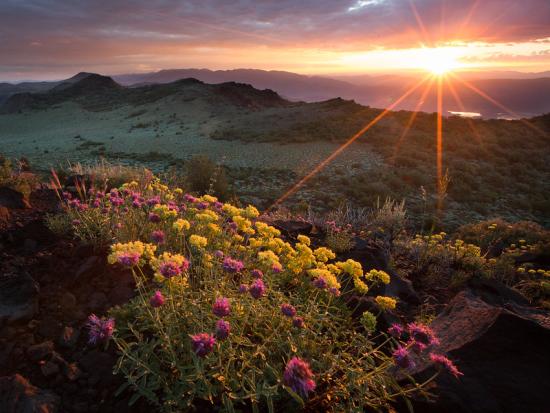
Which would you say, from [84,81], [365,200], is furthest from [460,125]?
[84,81]

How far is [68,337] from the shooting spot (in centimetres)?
281

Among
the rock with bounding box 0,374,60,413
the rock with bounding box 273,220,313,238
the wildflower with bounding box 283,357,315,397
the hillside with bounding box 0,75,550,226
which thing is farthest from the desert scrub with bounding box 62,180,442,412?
the hillside with bounding box 0,75,550,226

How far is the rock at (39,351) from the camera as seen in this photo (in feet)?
8.62

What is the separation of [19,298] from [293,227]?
392 centimetres

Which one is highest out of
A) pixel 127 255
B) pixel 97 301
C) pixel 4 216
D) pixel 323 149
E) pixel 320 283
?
pixel 127 255

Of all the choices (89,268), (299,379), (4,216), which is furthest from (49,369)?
(4,216)

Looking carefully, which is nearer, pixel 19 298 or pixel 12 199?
pixel 19 298

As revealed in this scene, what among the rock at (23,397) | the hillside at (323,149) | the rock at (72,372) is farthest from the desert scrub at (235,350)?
the hillside at (323,149)

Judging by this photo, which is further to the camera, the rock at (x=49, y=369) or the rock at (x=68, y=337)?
the rock at (x=68, y=337)

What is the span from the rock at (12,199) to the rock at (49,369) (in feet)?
11.8

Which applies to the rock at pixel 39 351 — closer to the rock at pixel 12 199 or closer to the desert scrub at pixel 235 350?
the desert scrub at pixel 235 350

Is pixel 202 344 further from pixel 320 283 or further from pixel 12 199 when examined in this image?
pixel 12 199

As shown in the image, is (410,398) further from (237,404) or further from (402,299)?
(402,299)

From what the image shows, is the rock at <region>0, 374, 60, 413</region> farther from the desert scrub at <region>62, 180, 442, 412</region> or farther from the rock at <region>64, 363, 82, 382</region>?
the desert scrub at <region>62, 180, 442, 412</region>
